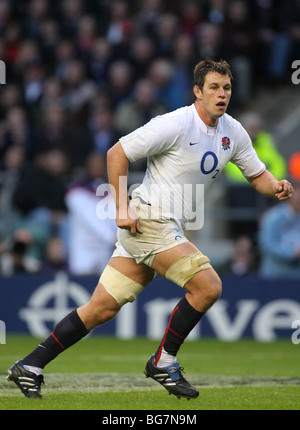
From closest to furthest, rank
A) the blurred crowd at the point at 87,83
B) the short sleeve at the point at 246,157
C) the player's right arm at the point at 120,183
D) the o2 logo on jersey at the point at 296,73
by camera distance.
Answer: the player's right arm at the point at 120,183 < the short sleeve at the point at 246,157 < the blurred crowd at the point at 87,83 < the o2 logo on jersey at the point at 296,73

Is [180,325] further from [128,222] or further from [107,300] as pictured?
[128,222]

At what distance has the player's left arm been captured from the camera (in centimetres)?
674

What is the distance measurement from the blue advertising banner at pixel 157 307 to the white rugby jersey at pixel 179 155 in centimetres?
515

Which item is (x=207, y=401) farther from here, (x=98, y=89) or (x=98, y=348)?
(x=98, y=89)

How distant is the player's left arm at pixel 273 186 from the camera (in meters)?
6.74

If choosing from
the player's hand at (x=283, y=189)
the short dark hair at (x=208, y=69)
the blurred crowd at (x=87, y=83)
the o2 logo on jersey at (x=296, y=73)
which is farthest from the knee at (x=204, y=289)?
the o2 logo on jersey at (x=296, y=73)

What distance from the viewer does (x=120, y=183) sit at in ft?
20.9

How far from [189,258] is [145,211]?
483mm

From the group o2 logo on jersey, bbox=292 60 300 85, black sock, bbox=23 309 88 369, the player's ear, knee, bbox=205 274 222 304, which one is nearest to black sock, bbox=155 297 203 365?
knee, bbox=205 274 222 304

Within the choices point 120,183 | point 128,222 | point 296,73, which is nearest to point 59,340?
point 128,222

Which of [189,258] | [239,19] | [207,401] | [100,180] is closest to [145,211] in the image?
[189,258]

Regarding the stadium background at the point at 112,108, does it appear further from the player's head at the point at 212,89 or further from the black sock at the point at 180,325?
the player's head at the point at 212,89

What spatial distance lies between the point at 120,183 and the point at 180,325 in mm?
1122

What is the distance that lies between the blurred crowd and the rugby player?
5.35 metres
